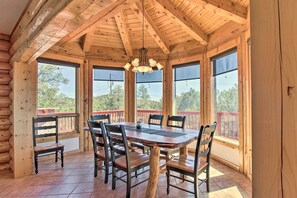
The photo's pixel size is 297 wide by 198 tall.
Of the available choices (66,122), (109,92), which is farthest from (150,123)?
(66,122)

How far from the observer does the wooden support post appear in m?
3.10

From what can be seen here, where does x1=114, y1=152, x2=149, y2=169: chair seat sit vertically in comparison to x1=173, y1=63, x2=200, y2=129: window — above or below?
below

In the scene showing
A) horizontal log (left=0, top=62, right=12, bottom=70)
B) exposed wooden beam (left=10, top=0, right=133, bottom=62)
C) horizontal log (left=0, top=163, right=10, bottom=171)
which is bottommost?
horizontal log (left=0, top=163, right=10, bottom=171)

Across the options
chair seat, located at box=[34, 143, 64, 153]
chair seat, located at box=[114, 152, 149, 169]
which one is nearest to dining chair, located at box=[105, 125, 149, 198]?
chair seat, located at box=[114, 152, 149, 169]

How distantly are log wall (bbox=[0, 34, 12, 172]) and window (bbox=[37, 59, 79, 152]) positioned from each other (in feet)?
2.34

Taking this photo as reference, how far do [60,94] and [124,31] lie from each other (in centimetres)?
228

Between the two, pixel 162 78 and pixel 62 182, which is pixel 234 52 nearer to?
pixel 162 78

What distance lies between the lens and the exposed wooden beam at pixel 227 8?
2946 mm

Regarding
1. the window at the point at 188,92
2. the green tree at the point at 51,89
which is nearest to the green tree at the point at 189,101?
the window at the point at 188,92

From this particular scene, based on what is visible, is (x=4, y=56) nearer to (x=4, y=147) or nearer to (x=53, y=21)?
(x=4, y=147)

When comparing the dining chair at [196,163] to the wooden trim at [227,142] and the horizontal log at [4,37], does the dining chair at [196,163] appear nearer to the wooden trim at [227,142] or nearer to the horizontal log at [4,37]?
the wooden trim at [227,142]

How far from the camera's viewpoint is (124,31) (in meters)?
4.57

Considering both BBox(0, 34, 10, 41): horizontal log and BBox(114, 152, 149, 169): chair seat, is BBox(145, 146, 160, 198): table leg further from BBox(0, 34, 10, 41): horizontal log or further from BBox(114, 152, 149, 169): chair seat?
BBox(0, 34, 10, 41): horizontal log

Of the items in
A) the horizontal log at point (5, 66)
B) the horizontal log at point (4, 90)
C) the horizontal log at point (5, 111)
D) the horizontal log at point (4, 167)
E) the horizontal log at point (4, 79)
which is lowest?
the horizontal log at point (4, 167)
